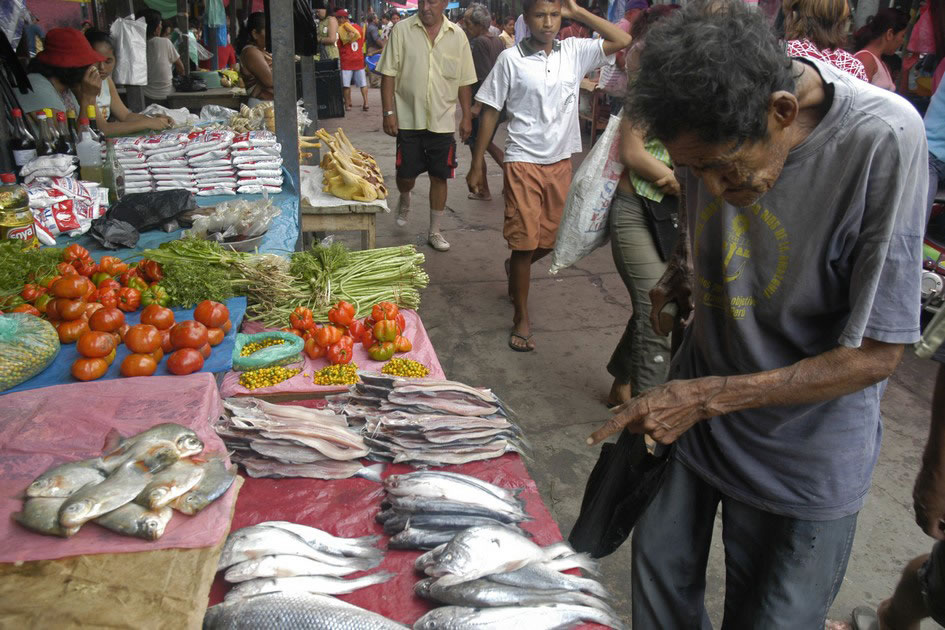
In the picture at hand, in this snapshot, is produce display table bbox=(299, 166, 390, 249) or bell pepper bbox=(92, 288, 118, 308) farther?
produce display table bbox=(299, 166, 390, 249)

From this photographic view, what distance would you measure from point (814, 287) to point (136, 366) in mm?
2346

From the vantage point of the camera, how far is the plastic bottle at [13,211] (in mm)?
3262

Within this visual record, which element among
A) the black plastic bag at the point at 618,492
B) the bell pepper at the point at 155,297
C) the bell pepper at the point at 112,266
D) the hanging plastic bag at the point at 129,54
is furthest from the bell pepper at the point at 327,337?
the hanging plastic bag at the point at 129,54

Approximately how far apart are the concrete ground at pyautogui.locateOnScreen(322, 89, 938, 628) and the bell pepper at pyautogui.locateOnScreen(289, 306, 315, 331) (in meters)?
1.27

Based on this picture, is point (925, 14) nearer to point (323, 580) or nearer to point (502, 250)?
point (502, 250)

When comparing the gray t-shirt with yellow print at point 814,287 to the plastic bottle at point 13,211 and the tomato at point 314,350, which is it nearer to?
the tomato at point 314,350

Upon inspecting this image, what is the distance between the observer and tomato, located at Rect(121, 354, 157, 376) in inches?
102

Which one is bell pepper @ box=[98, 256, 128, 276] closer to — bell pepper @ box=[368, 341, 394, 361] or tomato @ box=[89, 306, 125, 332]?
tomato @ box=[89, 306, 125, 332]

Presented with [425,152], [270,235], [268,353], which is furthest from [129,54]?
[268,353]

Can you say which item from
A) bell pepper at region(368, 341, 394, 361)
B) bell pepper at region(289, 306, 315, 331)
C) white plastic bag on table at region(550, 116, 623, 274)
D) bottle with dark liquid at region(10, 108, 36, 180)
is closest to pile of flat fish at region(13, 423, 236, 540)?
bell pepper at region(368, 341, 394, 361)

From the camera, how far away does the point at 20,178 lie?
4.09 m

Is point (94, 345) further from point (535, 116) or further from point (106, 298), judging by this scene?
point (535, 116)

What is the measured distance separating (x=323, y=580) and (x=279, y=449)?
0.60m

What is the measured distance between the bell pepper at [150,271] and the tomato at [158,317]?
1.42ft
